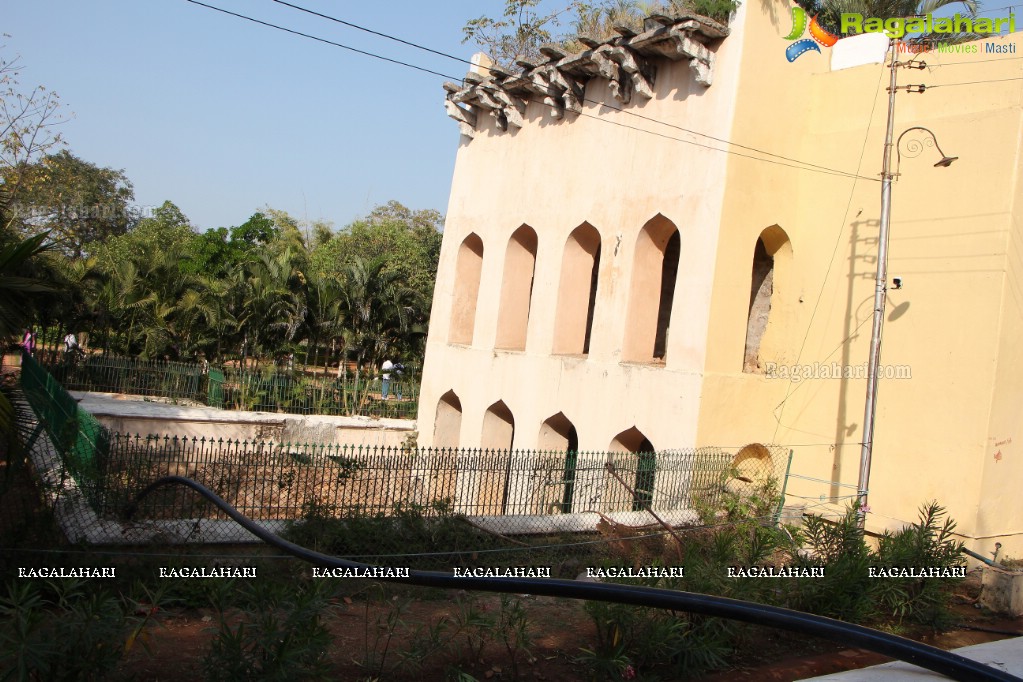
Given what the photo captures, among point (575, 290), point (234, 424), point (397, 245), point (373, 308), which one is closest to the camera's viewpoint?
point (575, 290)

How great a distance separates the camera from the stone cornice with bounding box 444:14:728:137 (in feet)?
40.7

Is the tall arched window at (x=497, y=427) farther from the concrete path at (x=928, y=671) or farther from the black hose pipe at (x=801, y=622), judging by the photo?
the black hose pipe at (x=801, y=622)

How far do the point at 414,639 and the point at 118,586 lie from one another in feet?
8.75

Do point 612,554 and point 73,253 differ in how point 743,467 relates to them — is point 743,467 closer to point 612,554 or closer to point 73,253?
point 612,554

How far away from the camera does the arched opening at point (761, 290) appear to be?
1312cm

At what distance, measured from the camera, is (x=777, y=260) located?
13.2 metres

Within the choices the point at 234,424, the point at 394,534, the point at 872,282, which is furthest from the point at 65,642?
the point at 234,424

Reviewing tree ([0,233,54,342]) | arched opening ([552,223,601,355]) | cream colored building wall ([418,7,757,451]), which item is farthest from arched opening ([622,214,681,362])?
tree ([0,233,54,342])

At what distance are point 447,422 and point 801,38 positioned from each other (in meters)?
10.0

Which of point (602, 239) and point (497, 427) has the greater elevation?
point (602, 239)

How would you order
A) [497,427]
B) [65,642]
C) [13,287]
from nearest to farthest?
[65,642]
[13,287]
[497,427]

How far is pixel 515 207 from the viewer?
1611cm

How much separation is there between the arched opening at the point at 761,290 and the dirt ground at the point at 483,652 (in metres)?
6.29

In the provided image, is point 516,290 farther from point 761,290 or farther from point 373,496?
point 373,496
